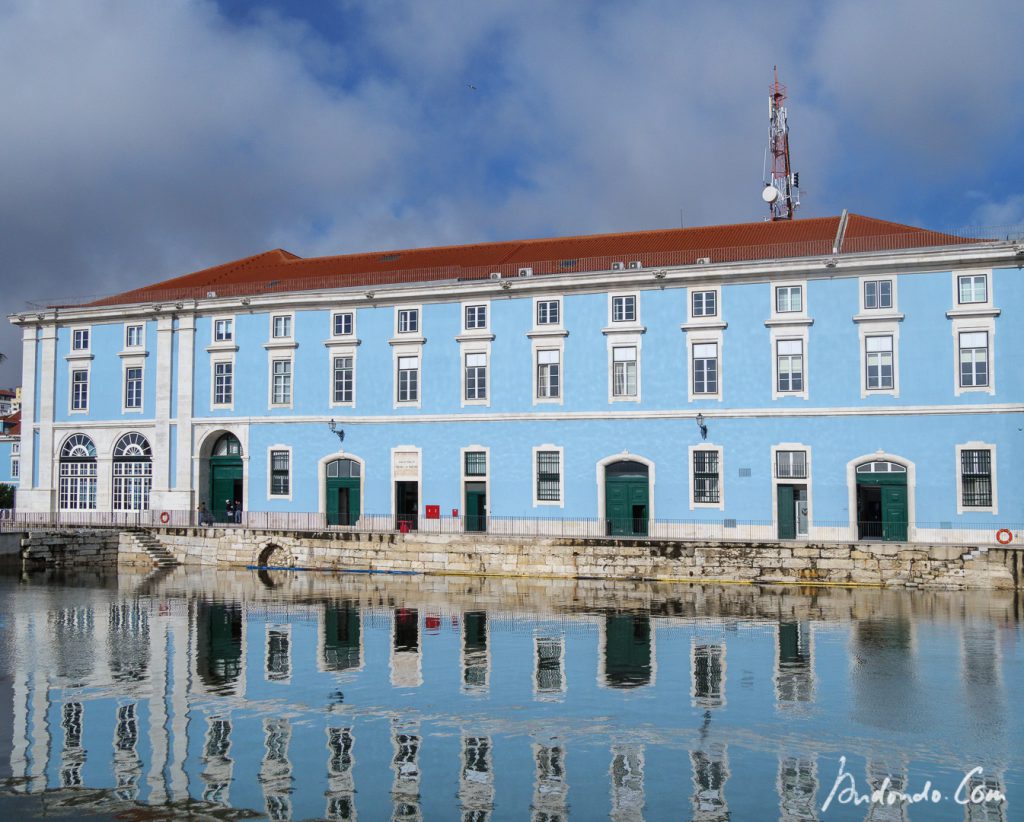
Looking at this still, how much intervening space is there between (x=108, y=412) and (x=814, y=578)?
99.0ft

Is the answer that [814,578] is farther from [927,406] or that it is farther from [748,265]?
[748,265]

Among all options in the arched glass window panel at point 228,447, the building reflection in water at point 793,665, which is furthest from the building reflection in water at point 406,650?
the arched glass window panel at point 228,447

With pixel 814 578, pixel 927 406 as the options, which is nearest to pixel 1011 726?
pixel 814 578

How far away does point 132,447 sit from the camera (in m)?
44.6

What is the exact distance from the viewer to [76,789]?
12695mm

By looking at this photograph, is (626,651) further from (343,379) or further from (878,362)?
(343,379)

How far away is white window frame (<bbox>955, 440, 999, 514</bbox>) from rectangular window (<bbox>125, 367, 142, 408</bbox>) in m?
32.5

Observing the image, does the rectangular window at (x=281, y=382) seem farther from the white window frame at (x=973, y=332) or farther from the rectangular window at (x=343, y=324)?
the white window frame at (x=973, y=332)

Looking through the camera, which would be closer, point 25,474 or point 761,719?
point 761,719

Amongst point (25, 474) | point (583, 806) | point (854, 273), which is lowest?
point (583, 806)

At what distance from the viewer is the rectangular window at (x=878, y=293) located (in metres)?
35.0

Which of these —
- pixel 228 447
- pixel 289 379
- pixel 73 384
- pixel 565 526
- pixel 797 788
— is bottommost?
pixel 797 788

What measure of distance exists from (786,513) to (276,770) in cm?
2550

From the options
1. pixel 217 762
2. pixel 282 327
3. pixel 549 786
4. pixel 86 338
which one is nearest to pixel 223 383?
pixel 282 327
